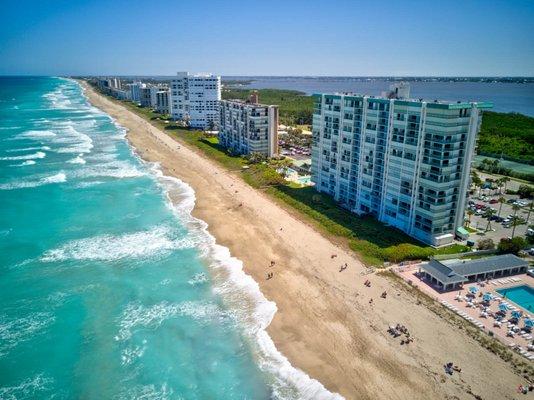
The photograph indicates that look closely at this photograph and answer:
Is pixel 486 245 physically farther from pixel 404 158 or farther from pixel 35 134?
pixel 35 134

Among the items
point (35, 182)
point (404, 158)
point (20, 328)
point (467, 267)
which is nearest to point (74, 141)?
point (35, 182)

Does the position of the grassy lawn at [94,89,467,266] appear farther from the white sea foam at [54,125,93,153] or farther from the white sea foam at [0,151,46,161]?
the white sea foam at [0,151,46,161]

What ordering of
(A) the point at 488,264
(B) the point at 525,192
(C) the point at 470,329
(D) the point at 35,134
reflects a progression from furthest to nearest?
(D) the point at 35,134
(B) the point at 525,192
(A) the point at 488,264
(C) the point at 470,329

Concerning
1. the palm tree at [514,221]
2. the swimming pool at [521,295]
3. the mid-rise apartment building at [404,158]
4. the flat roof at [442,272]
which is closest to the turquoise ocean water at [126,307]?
the flat roof at [442,272]

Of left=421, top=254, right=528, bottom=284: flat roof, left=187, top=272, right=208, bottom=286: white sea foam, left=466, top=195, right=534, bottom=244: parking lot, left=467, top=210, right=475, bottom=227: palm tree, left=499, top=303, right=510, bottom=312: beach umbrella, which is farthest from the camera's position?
left=467, top=210, right=475, bottom=227: palm tree

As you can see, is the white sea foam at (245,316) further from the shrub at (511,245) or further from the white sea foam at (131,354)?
the shrub at (511,245)

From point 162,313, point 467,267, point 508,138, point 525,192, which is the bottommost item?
point 162,313

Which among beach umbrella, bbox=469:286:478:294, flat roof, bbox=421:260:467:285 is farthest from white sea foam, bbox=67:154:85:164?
beach umbrella, bbox=469:286:478:294
